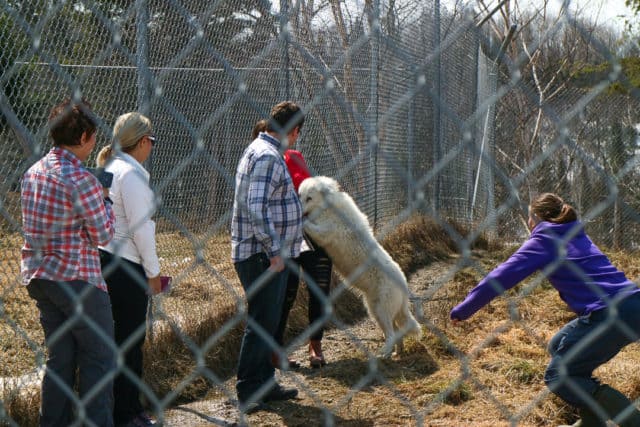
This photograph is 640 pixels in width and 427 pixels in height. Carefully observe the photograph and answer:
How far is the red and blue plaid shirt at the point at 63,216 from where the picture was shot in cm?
318

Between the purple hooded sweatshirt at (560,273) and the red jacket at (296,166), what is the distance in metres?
2.08

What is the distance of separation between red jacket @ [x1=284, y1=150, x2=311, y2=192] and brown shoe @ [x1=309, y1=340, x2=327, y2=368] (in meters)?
1.23

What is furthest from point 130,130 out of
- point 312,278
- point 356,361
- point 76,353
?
point 356,361

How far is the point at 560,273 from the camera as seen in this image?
3738 mm

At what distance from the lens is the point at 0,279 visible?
19.6 ft

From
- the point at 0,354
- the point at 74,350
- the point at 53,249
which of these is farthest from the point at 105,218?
the point at 0,354

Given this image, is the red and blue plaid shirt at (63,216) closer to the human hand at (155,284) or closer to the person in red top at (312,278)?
the human hand at (155,284)

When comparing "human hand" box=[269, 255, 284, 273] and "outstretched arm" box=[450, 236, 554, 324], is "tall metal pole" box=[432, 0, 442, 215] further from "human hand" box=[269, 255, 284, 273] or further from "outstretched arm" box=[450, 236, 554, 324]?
"outstretched arm" box=[450, 236, 554, 324]

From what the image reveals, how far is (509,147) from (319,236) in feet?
17.8

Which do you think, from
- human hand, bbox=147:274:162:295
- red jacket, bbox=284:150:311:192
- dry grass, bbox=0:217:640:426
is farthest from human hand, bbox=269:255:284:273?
red jacket, bbox=284:150:311:192

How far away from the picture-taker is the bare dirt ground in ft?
15.2

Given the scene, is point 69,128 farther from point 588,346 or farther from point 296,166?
point 588,346

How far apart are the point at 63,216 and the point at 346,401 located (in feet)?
5.56

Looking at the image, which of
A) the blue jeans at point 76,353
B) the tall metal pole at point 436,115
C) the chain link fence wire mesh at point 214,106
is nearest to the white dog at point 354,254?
the chain link fence wire mesh at point 214,106
